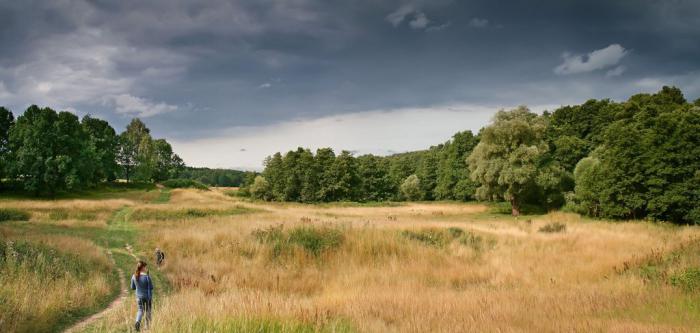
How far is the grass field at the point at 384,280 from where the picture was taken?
21.9ft

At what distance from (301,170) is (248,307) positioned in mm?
67358

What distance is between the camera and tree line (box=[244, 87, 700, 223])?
26.7 m

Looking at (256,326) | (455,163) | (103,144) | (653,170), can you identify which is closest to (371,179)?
(455,163)

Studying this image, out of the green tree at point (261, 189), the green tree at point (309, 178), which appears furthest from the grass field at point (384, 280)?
the green tree at point (261, 189)

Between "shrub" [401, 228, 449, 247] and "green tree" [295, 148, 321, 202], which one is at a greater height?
"green tree" [295, 148, 321, 202]

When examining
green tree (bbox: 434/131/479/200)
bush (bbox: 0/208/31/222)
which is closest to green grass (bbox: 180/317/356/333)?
bush (bbox: 0/208/31/222)

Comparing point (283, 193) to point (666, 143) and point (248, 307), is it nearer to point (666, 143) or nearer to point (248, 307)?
point (666, 143)

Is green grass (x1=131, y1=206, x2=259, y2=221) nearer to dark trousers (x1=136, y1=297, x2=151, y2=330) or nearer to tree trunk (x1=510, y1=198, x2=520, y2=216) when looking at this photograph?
dark trousers (x1=136, y1=297, x2=151, y2=330)

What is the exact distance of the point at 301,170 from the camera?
2926 inches

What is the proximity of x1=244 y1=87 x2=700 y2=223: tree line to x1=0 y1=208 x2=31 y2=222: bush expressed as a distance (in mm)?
38713

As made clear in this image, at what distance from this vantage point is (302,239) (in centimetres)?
1797

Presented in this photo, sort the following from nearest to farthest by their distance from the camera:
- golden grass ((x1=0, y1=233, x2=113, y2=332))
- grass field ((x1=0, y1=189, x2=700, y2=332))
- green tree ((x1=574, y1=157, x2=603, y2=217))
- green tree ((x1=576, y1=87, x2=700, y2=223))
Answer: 1. grass field ((x1=0, y1=189, x2=700, y2=332))
2. golden grass ((x1=0, y1=233, x2=113, y2=332))
3. green tree ((x1=576, y1=87, x2=700, y2=223))
4. green tree ((x1=574, y1=157, x2=603, y2=217))

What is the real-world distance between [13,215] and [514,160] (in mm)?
42019

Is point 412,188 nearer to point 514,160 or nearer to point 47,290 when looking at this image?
point 514,160
